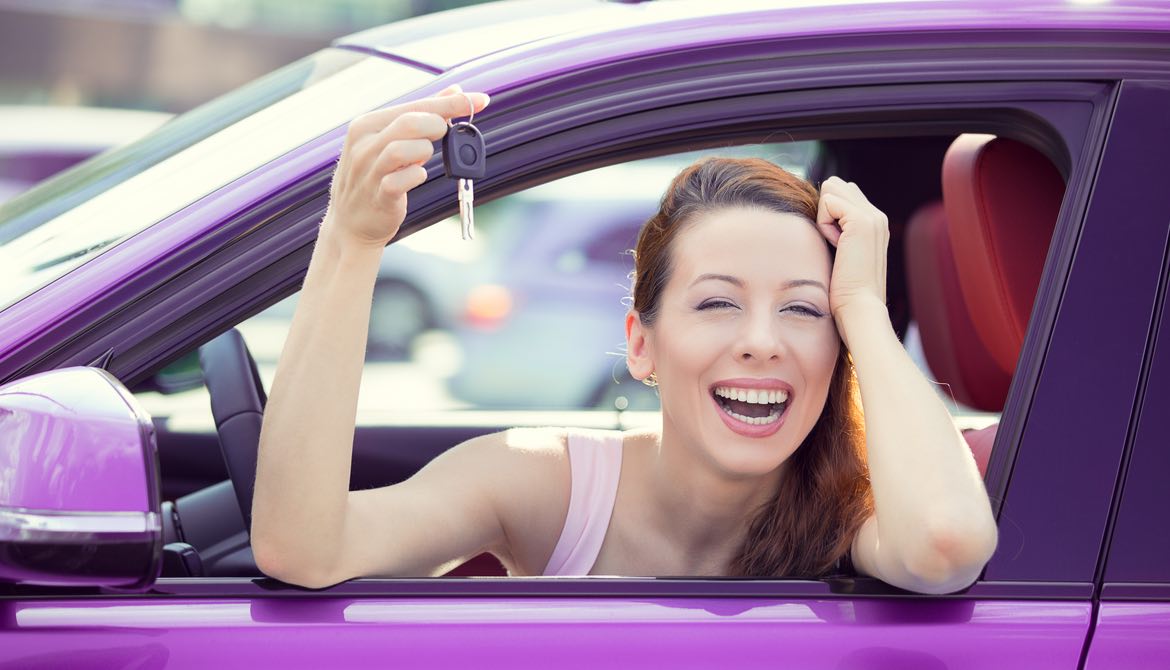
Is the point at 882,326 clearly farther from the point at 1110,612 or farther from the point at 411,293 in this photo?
the point at 411,293

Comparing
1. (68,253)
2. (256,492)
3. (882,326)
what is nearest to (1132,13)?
(882,326)

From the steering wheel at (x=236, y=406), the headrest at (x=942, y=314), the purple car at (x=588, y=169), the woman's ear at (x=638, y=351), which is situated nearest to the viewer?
the purple car at (x=588, y=169)

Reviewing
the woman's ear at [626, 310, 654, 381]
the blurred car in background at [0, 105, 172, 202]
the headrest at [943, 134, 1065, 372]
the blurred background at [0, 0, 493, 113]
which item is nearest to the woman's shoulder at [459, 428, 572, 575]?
the woman's ear at [626, 310, 654, 381]

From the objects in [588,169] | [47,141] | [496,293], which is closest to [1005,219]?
[588,169]

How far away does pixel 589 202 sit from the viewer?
24.6ft

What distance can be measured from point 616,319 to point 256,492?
6089mm

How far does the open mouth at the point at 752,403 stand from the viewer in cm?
176

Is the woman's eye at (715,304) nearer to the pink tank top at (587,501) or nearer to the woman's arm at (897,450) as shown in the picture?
the woman's arm at (897,450)

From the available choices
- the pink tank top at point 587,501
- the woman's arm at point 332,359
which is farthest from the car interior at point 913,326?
the pink tank top at point 587,501

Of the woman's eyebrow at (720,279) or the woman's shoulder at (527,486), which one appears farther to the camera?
the woman's shoulder at (527,486)

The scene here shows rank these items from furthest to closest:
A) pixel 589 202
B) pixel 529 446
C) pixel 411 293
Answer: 1. pixel 411 293
2. pixel 589 202
3. pixel 529 446

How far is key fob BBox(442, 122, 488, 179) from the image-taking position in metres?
1.48

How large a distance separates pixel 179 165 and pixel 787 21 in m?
0.79

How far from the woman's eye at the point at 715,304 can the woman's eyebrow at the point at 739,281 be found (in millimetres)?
26
